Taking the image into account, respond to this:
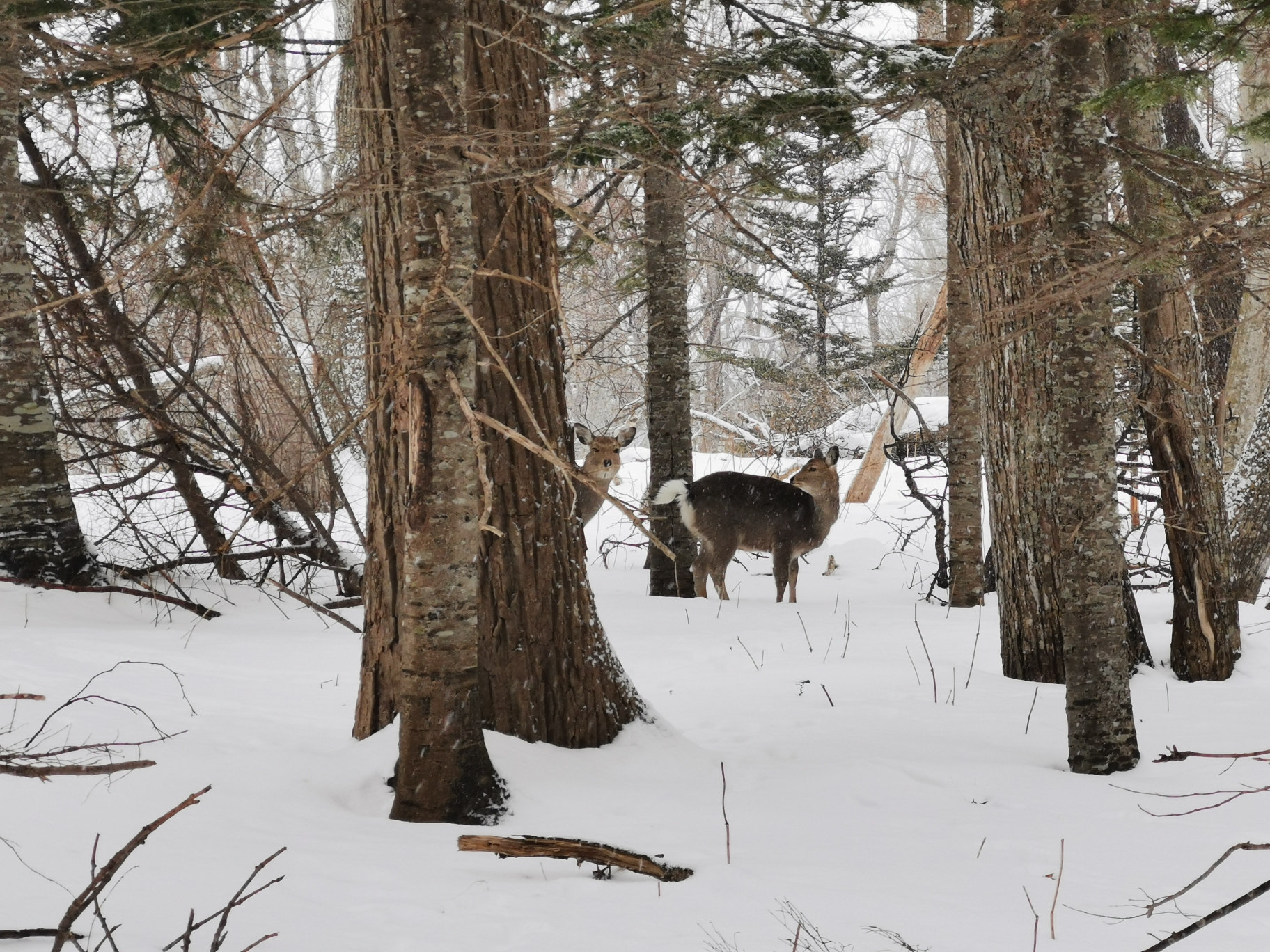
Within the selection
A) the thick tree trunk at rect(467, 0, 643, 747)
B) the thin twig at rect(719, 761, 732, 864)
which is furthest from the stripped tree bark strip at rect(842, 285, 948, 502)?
the thin twig at rect(719, 761, 732, 864)

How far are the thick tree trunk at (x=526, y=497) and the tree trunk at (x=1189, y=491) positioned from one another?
142 inches

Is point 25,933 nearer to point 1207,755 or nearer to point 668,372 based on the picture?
point 1207,755

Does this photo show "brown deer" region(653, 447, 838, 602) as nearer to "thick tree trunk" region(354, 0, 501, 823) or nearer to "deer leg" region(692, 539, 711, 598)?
"deer leg" region(692, 539, 711, 598)

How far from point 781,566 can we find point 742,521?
65 cm

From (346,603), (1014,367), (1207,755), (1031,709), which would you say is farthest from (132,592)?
(1207,755)

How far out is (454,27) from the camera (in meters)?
3.23

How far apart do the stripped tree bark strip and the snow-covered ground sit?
325 inches

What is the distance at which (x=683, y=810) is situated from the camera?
3.69 metres

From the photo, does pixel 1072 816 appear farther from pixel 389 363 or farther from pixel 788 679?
pixel 389 363

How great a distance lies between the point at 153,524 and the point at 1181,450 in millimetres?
9013

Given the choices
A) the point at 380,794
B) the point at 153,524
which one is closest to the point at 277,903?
the point at 380,794

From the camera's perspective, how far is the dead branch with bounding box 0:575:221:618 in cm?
666

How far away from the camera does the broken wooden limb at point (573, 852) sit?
9.84 ft

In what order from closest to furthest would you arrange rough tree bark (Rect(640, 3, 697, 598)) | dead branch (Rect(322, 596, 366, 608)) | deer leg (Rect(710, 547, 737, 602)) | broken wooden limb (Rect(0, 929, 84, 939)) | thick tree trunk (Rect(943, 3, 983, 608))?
broken wooden limb (Rect(0, 929, 84, 939)) < dead branch (Rect(322, 596, 366, 608)) < thick tree trunk (Rect(943, 3, 983, 608)) < rough tree bark (Rect(640, 3, 697, 598)) < deer leg (Rect(710, 547, 737, 602))
